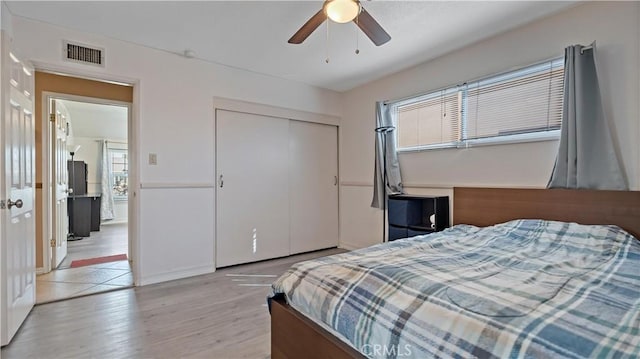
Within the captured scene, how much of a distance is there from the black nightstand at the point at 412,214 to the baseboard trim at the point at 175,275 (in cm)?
209

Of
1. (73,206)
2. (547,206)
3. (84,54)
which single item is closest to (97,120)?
(73,206)

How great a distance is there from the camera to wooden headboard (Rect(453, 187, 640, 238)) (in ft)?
6.63

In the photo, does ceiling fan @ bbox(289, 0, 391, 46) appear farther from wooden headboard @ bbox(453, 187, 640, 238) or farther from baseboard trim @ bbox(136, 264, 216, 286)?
baseboard trim @ bbox(136, 264, 216, 286)

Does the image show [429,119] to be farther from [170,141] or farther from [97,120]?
[97,120]

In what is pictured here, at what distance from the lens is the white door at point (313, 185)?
4.18m

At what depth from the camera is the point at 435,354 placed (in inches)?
34.4

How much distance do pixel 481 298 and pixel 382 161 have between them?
9.28 feet

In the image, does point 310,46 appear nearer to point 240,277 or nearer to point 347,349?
Result: point 240,277

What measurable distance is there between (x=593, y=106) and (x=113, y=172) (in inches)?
341

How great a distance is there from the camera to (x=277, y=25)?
8.54 ft

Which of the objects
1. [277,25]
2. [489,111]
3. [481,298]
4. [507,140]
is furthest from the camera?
[489,111]

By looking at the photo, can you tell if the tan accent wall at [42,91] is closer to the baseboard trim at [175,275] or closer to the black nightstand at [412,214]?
the baseboard trim at [175,275]

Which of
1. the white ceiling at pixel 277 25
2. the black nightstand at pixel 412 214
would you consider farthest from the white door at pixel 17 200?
the black nightstand at pixel 412 214

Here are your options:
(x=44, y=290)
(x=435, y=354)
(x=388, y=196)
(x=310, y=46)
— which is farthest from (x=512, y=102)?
(x=44, y=290)
